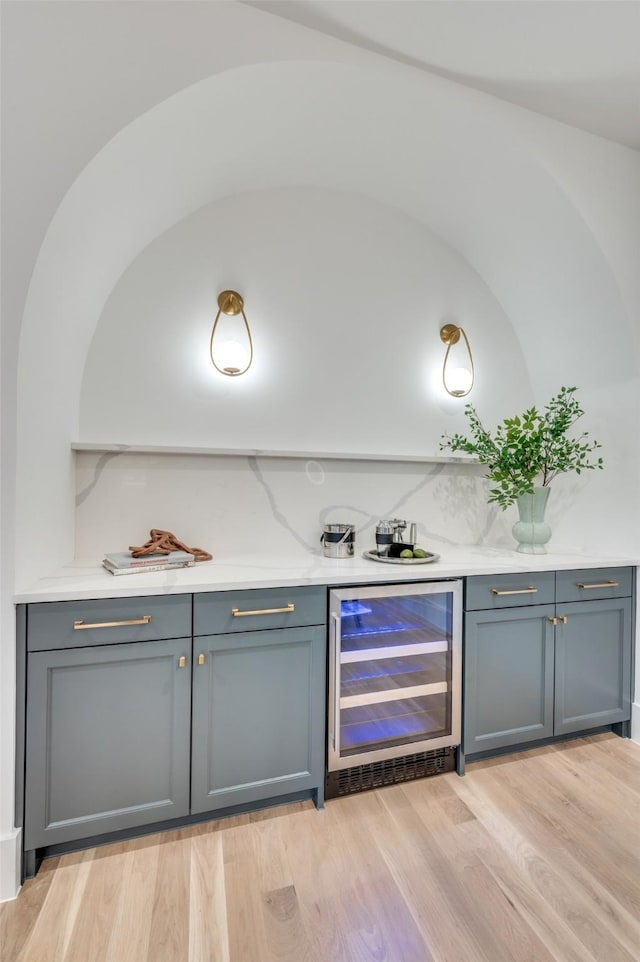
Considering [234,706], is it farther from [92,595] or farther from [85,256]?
[85,256]

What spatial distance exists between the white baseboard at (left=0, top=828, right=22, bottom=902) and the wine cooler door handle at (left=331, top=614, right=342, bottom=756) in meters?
1.03

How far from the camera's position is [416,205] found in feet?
7.84

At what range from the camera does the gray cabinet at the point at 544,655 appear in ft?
6.25

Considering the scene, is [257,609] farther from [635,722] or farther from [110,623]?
[635,722]

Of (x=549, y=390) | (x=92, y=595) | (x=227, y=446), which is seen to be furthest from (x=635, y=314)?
(x=92, y=595)

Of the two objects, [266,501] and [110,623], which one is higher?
[266,501]

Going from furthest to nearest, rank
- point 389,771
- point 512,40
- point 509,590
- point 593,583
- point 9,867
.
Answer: point 593,583, point 509,590, point 389,771, point 512,40, point 9,867

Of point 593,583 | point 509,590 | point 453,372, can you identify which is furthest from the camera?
point 453,372

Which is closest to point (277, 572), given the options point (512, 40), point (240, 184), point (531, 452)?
point (531, 452)

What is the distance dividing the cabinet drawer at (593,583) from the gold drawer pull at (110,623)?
5.81 ft

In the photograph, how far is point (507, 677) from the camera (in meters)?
1.96

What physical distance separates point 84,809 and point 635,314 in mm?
3040

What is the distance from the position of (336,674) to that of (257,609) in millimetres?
406

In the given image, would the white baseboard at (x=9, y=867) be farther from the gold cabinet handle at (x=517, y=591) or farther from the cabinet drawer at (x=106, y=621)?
the gold cabinet handle at (x=517, y=591)
